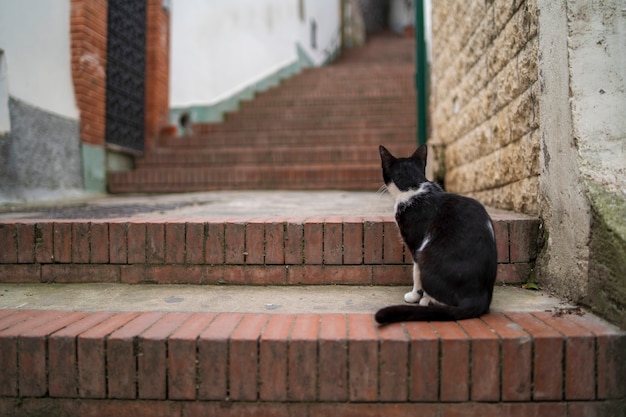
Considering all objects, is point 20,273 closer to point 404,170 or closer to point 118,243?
point 118,243

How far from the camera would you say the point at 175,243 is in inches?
80.7

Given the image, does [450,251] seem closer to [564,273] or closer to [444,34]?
[564,273]

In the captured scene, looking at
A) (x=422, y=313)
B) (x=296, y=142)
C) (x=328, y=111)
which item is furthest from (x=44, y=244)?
(x=328, y=111)

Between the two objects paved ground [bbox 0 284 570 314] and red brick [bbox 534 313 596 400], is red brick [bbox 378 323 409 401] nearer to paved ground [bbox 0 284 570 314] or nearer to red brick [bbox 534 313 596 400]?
paved ground [bbox 0 284 570 314]

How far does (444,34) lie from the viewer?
3838mm

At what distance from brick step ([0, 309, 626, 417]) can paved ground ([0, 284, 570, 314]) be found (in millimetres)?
250

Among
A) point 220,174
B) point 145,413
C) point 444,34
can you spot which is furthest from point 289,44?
point 145,413

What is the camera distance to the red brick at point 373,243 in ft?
6.56

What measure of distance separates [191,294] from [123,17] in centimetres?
469

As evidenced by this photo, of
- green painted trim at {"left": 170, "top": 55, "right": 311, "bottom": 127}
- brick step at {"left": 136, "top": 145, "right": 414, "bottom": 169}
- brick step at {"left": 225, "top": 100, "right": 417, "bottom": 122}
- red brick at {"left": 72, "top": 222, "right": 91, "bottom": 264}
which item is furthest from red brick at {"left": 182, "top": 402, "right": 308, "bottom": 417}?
green painted trim at {"left": 170, "top": 55, "right": 311, "bottom": 127}

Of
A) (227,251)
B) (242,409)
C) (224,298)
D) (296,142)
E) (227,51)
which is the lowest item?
(242,409)

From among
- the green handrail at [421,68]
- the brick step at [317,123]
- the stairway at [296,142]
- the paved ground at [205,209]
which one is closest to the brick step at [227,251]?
the paved ground at [205,209]

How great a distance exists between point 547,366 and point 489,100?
1.78 meters

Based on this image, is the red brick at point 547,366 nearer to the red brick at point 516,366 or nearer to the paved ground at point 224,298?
the red brick at point 516,366
